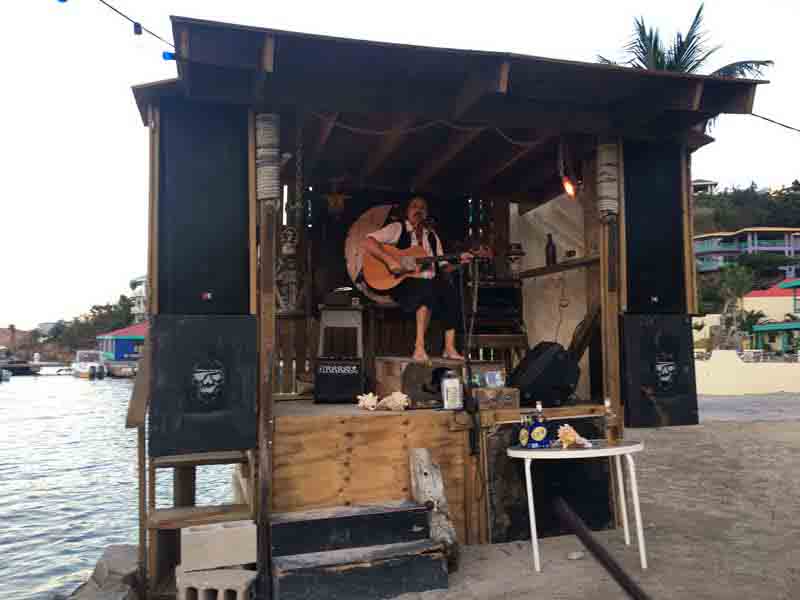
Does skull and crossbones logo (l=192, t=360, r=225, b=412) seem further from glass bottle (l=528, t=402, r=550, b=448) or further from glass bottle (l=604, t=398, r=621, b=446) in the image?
glass bottle (l=604, t=398, r=621, b=446)

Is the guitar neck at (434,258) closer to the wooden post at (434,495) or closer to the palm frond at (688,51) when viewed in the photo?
the wooden post at (434,495)

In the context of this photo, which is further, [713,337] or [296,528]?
[713,337]

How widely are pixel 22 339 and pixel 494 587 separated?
453 feet

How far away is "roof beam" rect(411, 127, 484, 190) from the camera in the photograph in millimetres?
6578

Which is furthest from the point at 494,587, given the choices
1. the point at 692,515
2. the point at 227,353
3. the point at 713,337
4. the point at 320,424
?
the point at 713,337

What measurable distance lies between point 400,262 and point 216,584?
3730mm

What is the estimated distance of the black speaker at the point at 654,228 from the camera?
6.20 m

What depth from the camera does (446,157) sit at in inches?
283

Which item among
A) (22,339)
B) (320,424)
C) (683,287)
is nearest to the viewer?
(320,424)

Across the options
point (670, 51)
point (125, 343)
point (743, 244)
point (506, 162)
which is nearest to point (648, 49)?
point (670, 51)

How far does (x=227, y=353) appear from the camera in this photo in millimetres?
5184

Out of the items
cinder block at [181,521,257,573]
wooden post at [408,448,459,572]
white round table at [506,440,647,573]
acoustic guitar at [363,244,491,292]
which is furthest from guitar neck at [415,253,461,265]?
cinder block at [181,521,257,573]

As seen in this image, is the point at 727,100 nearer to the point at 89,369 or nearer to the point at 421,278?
the point at 421,278

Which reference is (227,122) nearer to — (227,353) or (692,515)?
(227,353)
